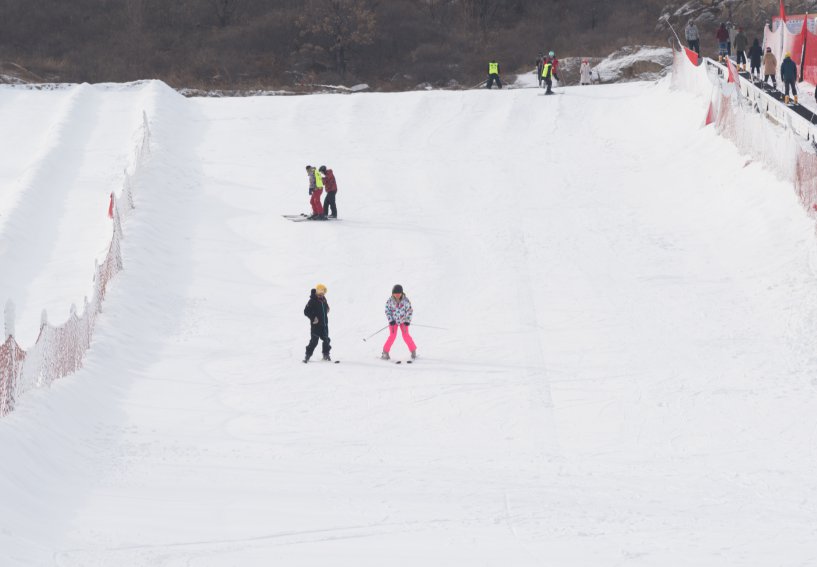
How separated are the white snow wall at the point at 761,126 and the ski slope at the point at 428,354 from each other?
45 cm

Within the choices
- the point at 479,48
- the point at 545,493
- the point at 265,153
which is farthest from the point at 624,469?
the point at 479,48

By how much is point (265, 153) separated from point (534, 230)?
10.1 meters

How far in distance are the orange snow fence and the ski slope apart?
0.67ft

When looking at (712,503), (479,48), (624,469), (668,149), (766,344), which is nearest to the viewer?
(712,503)

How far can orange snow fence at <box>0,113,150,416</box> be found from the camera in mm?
11633

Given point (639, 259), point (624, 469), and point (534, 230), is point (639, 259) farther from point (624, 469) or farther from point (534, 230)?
point (624, 469)

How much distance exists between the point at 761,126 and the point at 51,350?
1557 centimetres

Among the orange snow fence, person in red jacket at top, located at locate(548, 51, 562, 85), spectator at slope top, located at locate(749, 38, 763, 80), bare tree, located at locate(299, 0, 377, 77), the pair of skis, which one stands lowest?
the orange snow fence

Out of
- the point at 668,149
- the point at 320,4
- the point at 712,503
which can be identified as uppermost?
the point at 320,4

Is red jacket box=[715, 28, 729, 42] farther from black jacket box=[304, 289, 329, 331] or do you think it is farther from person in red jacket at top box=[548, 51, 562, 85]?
black jacket box=[304, 289, 329, 331]

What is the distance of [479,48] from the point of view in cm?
5534

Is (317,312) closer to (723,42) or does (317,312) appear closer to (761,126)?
(761,126)

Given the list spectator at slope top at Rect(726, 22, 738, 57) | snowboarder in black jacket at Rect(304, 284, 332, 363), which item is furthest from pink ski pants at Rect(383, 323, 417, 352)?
spectator at slope top at Rect(726, 22, 738, 57)

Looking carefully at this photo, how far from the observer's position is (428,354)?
53.6ft
